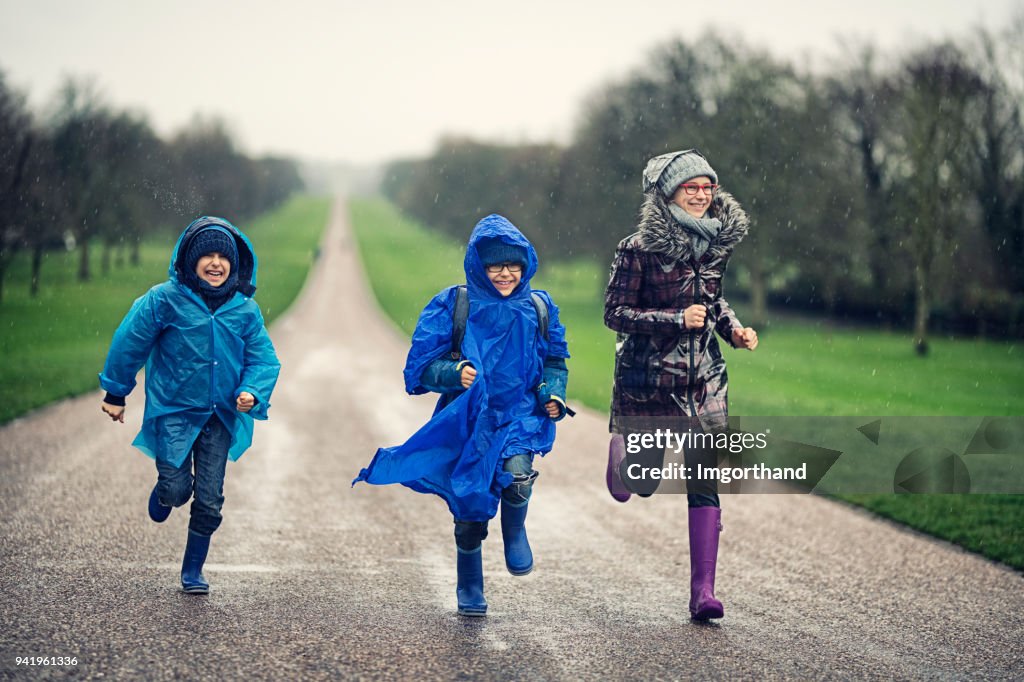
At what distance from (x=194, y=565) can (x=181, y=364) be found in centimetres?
97

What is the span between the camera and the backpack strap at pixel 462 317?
187 inches

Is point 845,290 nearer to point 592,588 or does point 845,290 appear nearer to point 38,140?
point 38,140

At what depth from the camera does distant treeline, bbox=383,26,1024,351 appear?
27.2m

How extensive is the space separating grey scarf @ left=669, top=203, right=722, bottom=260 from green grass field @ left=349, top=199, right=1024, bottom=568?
2964mm

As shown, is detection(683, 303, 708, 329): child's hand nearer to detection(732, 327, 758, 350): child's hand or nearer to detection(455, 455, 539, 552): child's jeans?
detection(732, 327, 758, 350): child's hand

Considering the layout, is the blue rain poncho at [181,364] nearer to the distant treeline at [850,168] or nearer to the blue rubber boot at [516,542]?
the blue rubber boot at [516,542]

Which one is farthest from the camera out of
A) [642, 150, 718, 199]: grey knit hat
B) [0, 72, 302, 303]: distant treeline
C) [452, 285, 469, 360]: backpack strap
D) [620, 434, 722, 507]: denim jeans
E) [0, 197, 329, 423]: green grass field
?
[0, 72, 302, 303]: distant treeline

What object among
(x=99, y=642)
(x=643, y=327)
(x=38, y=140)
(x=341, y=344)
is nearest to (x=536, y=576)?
(x=643, y=327)

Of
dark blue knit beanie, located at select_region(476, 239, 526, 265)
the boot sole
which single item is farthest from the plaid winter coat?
the boot sole

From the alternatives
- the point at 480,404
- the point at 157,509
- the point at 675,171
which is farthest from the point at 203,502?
the point at 675,171

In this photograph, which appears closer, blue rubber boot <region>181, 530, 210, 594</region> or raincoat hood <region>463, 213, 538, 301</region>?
raincoat hood <region>463, 213, 538, 301</region>

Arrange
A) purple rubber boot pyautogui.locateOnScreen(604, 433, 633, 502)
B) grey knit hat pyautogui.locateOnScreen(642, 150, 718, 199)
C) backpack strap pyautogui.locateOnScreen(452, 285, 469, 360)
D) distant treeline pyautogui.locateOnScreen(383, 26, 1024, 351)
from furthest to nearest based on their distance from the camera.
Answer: distant treeline pyautogui.locateOnScreen(383, 26, 1024, 351)
purple rubber boot pyautogui.locateOnScreen(604, 433, 633, 502)
grey knit hat pyautogui.locateOnScreen(642, 150, 718, 199)
backpack strap pyautogui.locateOnScreen(452, 285, 469, 360)

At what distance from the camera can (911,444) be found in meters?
11.7

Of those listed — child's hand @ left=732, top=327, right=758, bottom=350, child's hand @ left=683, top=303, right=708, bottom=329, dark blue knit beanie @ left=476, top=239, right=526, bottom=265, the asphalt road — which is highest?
dark blue knit beanie @ left=476, top=239, right=526, bottom=265
